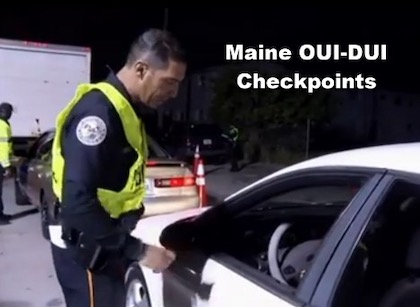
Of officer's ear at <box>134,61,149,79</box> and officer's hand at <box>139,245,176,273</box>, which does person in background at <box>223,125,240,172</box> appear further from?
officer's ear at <box>134,61,149,79</box>

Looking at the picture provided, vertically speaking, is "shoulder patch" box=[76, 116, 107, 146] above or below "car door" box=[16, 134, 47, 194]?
above

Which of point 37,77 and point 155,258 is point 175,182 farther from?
point 37,77

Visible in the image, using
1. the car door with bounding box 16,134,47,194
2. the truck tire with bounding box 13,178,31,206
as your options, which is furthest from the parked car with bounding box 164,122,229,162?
the car door with bounding box 16,134,47,194

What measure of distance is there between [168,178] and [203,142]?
14.9 m

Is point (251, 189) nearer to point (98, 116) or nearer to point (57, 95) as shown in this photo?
point (98, 116)

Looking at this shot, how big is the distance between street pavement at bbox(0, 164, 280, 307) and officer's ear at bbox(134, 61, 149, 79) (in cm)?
299

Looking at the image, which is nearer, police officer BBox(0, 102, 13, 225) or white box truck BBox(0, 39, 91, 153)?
police officer BBox(0, 102, 13, 225)

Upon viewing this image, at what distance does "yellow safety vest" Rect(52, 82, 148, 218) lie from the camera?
2418 millimetres

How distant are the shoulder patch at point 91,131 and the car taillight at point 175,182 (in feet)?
14.5

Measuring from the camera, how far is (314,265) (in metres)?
2.25

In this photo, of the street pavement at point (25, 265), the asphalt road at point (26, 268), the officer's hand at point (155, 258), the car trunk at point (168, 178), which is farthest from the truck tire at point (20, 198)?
the officer's hand at point (155, 258)

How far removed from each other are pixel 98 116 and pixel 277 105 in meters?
20.1

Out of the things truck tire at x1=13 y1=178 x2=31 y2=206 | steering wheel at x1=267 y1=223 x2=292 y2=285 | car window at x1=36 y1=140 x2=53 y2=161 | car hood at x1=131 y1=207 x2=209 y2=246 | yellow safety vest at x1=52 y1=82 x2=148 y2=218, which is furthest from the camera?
truck tire at x1=13 y1=178 x2=31 y2=206

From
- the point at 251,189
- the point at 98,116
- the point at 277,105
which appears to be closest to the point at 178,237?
the point at 251,189
